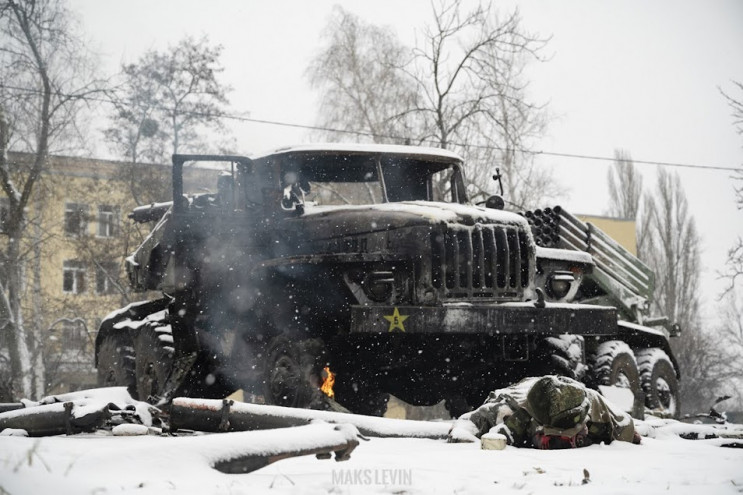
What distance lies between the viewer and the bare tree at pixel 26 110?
21609mm

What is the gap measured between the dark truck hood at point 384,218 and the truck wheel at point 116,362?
148 inches

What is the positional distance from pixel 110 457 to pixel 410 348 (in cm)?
482

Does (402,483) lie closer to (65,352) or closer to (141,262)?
(141,262)

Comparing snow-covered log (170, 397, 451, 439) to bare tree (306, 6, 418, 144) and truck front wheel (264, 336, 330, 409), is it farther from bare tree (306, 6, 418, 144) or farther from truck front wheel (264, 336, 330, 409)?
bare tree (306, 6, 418, 144)

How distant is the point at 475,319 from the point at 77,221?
20784 millimetres

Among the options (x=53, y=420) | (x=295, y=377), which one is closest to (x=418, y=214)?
(x=295, y=377)

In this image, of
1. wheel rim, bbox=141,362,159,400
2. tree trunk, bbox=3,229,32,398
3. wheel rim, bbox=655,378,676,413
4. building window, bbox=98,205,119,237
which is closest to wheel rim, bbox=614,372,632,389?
wheel rim, bbox=655,378,676,413

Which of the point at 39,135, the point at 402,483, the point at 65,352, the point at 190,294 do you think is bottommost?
the point at 65,352

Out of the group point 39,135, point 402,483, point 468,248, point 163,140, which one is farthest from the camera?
point 163,140

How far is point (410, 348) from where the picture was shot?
8.81 m

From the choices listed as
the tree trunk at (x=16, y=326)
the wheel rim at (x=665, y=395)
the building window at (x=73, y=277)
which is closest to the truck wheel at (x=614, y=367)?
the wheel rim at (x=665, y=395)

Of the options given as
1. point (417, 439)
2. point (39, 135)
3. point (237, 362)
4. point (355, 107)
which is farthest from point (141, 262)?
point (355, 107)

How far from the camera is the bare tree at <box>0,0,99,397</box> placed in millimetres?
21609

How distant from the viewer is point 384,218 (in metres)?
8.56
